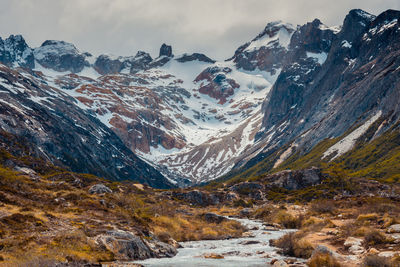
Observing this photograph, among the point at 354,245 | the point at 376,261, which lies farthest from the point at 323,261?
the point at 354,245

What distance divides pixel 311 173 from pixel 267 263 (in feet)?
459

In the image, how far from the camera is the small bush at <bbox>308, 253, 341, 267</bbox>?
2936cm

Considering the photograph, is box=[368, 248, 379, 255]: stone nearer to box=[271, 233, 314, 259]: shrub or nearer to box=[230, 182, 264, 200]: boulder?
box=[271, 233, 314, 259]: shrub

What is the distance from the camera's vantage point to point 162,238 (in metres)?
51.4

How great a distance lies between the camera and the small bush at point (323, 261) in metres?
29.4

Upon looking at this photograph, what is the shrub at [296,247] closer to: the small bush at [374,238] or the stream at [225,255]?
the stream at [225,255]

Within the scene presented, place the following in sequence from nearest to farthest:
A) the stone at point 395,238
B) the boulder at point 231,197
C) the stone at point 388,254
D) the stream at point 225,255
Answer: the stone at point 388,254 < the stone at point 395,238 < the stream at point 225,255 < the boulder at point 231,197

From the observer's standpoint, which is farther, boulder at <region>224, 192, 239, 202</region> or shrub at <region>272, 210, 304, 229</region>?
boulder at <region>224, 192, 239, 202</region>

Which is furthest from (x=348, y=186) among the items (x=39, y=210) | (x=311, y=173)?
(x=39, y=210)

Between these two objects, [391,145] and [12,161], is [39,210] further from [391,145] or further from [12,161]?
[391,145]

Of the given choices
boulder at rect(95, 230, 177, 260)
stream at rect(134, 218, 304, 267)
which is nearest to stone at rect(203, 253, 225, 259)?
stream at rect(134, 218, 304, 267)

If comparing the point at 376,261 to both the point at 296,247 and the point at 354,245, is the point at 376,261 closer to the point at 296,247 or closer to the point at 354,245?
the point at 354,245

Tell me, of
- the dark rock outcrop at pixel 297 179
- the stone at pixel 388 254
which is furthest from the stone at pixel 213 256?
the dark rock outcrop at pixel 297 179

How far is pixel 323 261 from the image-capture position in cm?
3020
